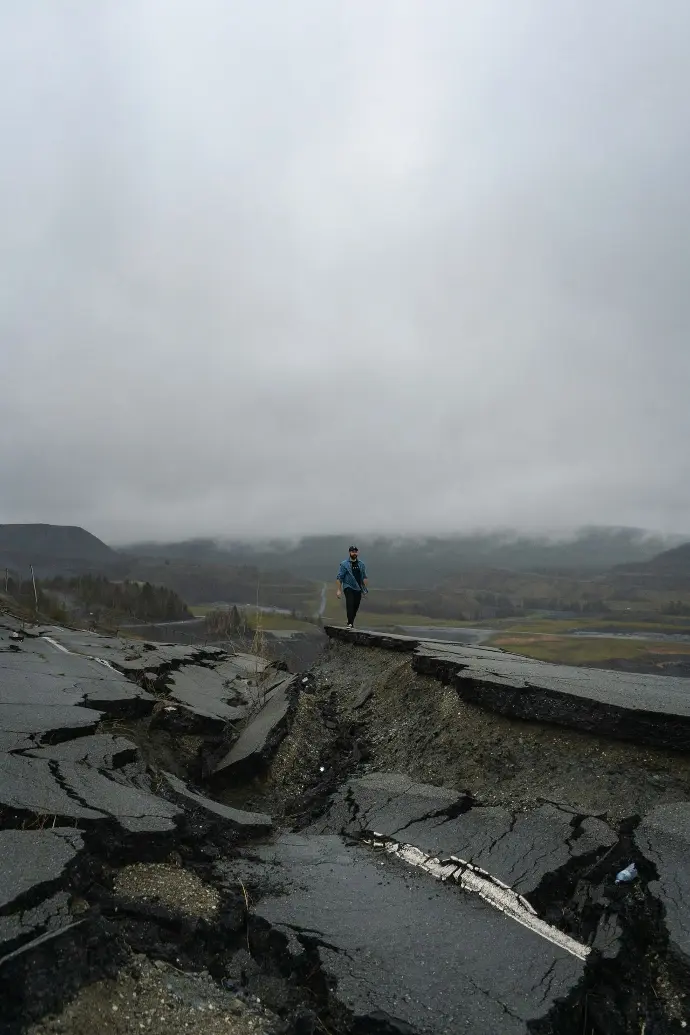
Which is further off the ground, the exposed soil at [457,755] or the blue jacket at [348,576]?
the blue jacket at [348,576]

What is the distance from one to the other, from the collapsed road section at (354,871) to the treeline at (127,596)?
43.4 metres

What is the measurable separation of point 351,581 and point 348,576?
14 cm

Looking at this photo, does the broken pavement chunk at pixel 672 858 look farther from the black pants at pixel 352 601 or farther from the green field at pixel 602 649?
the green field at pixel 602 649

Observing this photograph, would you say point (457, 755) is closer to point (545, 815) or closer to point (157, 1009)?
point (545, 815)

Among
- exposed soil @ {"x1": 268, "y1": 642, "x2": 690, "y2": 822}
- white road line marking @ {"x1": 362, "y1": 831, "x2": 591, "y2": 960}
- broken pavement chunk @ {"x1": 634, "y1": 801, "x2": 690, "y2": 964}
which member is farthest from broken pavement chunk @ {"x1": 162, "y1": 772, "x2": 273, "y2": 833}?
broken pavement chunk @ {"x1": 634, "y1": 801, "x2": 690, "y2": 964}

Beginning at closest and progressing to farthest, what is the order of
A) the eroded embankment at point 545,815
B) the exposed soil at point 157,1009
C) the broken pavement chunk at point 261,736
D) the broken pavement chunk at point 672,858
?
the exposed soil at point 157,1009 < the eroded embankment at point 545,815 < the broken pavement chunk at point 672,858 < the broken pavement chunk at point 261,736

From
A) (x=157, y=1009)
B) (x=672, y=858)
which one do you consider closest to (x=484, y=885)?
(x=672, y=858)

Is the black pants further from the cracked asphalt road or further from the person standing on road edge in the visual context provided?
the cracked asphalt road

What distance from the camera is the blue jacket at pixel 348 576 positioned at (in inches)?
508

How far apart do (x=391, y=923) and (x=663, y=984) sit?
1553mm

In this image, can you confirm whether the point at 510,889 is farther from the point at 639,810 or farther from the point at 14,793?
the point at 14,793

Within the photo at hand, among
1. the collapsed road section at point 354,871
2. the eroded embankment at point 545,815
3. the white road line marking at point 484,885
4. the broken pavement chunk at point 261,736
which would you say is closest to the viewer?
the collapsed road section at point 354,871

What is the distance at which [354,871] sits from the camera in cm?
446

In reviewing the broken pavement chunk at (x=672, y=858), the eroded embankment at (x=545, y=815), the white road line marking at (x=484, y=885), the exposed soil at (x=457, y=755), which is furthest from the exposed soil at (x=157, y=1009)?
the exposed soil at (x=457, y=755)
